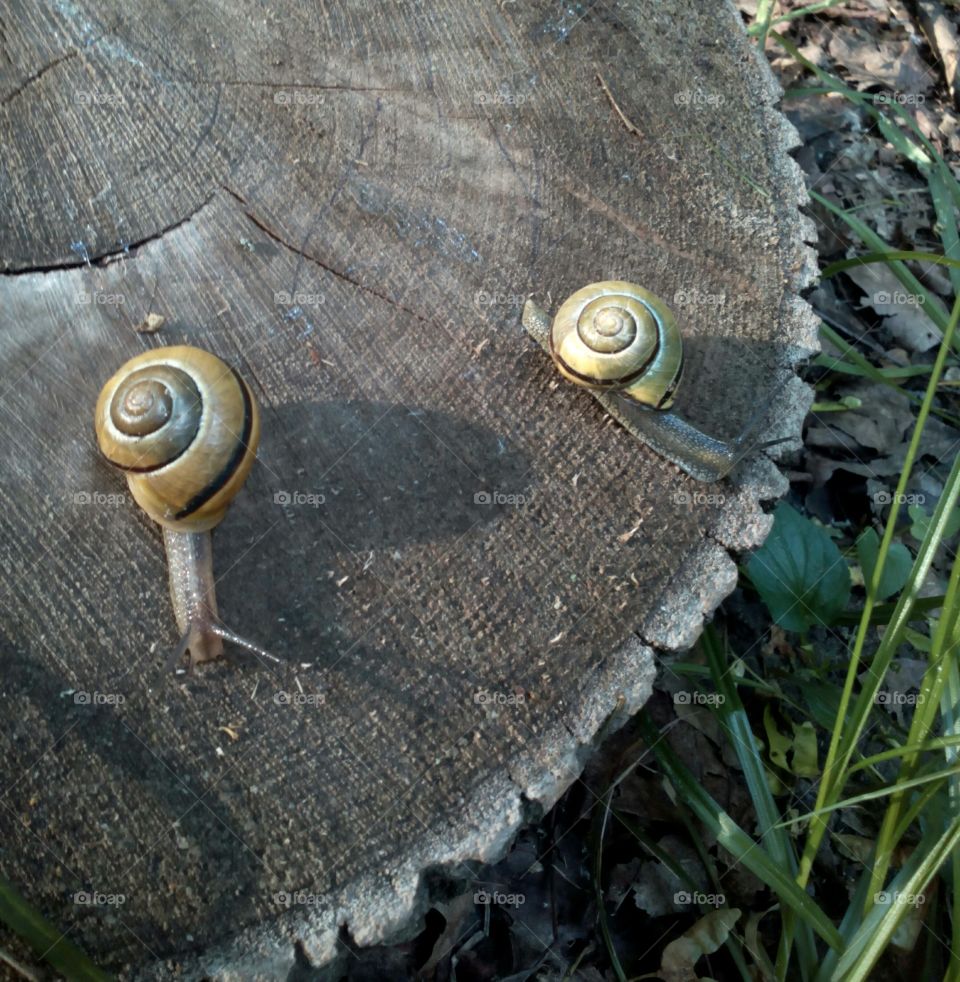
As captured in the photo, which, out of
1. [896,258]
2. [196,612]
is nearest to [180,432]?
[196,612]

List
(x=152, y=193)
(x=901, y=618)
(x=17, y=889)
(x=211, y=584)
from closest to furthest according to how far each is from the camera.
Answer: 1. (x=17, y=889)
2. (x=211, y=584)
3. (x=152, y=193)
4. (x=901, y=618)

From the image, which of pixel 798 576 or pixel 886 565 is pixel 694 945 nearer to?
pixel 798 576

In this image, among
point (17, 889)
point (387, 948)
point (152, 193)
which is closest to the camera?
point (17, 889)

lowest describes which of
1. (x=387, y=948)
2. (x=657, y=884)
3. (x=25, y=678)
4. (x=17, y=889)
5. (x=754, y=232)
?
(x=387, y=948)

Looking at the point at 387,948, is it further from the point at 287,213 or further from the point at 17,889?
the point at 287,213

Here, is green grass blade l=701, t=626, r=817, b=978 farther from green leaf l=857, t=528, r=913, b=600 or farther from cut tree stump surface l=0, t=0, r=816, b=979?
cut tree stump surface l=0, t=0, r=816, b=979

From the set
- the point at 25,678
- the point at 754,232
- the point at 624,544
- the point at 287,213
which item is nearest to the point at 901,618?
the point at 624,544

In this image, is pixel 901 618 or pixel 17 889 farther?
pixel 901 618

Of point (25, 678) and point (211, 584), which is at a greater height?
point (211, 584)

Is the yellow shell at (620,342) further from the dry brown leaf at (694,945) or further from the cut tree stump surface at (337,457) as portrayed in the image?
the dry brown leaf at (694,945)
